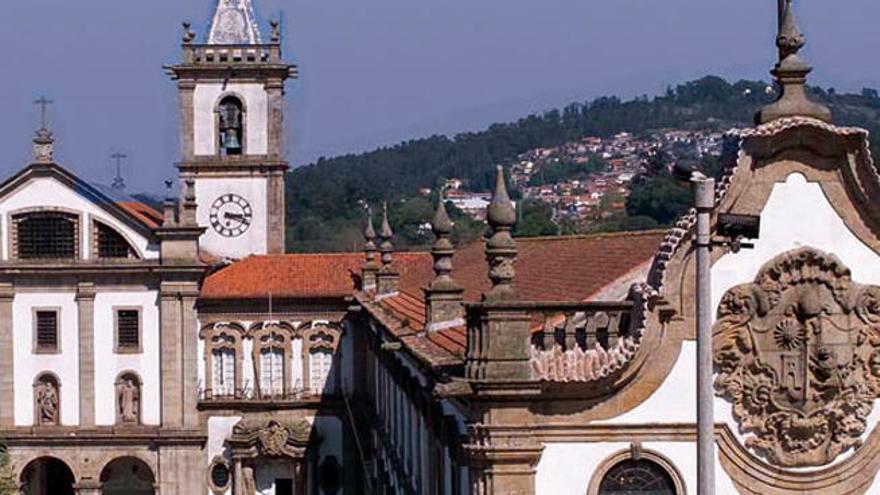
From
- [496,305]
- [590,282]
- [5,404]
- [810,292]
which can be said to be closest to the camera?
[496,305]

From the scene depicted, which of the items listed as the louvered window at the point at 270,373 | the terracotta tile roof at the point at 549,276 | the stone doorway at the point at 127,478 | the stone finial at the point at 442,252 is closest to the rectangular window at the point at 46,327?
the stone doorway at the point at 127,478

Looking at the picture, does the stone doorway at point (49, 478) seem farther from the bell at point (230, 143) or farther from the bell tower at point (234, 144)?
the bell at point (230, 143)

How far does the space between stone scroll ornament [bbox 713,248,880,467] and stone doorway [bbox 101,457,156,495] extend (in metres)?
37.5

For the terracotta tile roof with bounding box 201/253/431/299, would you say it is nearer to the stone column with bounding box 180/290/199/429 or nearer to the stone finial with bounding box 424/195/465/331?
the stone column with bounding box 180/290/199/429

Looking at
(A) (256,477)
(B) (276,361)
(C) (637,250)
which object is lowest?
(A) (256,477)

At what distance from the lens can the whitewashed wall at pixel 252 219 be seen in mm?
61000

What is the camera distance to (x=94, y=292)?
→ 54.5m

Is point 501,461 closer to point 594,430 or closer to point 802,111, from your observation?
point 594,430

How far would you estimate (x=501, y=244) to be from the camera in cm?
1884

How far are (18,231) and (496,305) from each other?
126 ft

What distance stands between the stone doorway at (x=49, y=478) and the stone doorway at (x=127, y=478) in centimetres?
111

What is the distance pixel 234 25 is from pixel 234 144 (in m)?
4.64

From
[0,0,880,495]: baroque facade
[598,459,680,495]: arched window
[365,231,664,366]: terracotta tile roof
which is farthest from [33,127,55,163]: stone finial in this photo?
[598,459,680,495]: arched window

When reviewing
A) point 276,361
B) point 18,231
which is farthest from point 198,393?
point 18,231
